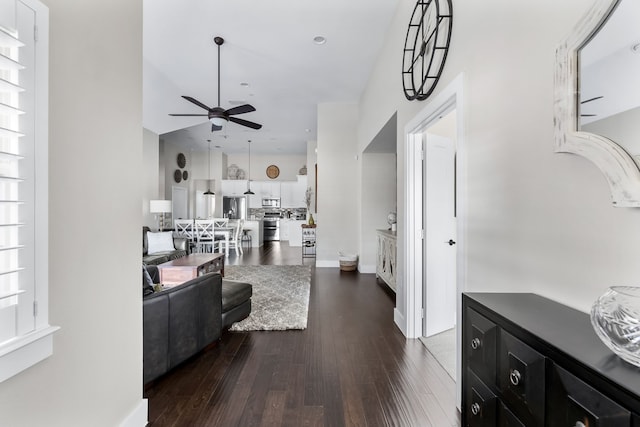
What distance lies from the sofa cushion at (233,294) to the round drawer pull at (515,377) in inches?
96.7

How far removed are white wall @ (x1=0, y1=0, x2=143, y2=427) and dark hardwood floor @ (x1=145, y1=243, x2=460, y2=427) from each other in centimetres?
48

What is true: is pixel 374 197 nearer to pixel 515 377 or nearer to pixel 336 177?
pixel 336 177

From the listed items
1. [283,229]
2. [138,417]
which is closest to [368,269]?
[138,417]

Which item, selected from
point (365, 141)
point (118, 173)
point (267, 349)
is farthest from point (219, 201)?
point (118, 173)

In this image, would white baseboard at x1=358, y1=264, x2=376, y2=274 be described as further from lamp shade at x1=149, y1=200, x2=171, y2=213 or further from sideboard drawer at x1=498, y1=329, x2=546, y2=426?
sideboard drawer at x1=498, y1=329, x2=546, y2=426

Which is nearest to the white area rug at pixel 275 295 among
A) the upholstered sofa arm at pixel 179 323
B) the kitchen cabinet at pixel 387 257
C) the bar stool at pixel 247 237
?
the upholstered sofa arm at pixel 179 323

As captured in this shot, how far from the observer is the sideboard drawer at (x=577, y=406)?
0.64 metres

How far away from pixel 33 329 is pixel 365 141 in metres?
5.13

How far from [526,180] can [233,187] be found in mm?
11059

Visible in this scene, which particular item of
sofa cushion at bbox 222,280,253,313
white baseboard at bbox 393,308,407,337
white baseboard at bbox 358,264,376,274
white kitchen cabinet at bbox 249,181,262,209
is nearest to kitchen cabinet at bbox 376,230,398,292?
white baseboard at bbox 358,264,376,274

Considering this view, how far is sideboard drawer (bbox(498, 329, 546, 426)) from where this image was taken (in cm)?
86

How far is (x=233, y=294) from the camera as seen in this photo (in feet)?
9.93

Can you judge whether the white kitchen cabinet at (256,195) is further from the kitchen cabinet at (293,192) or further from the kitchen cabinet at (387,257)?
the kitchen cabinet at (387,257)

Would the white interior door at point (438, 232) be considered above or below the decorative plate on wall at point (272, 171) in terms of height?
below
